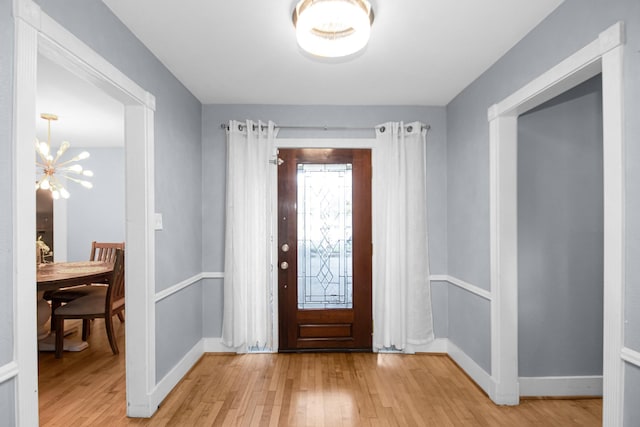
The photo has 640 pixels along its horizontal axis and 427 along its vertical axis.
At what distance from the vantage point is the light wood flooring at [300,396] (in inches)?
96.8

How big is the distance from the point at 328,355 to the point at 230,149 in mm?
2325

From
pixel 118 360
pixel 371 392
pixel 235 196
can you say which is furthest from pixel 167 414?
pixel 235 196

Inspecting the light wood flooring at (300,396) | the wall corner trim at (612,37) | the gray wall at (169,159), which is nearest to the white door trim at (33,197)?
the gray wall at (169,159)

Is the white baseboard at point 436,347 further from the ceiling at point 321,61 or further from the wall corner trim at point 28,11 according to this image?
the wall corner trim at point 28,11

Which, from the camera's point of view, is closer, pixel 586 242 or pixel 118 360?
pixel 586 242

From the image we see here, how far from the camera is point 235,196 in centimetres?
361

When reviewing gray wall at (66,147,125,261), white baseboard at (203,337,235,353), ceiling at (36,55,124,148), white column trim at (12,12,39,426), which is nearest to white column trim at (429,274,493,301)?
white baseboard at (203,337,235,353)

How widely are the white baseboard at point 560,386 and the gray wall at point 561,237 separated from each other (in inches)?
1.8

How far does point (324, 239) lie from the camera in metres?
3.75

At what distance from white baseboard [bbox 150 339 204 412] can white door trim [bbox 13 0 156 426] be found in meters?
0.08

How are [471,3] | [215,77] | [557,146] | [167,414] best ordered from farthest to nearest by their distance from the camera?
1. [215,77]
2. [557,146]
3. [167,414]
4. [471,3]

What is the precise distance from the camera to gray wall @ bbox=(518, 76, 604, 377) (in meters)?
2.74

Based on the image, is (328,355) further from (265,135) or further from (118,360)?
(265,135)

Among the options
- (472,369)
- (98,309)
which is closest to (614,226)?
(472,369)
